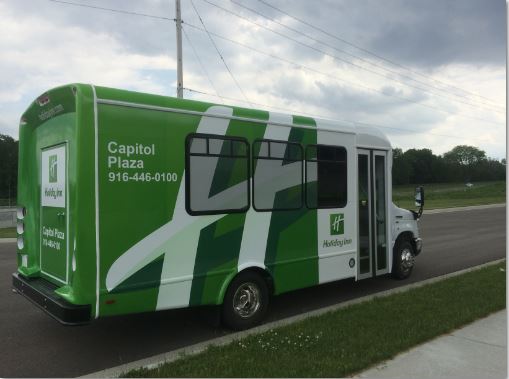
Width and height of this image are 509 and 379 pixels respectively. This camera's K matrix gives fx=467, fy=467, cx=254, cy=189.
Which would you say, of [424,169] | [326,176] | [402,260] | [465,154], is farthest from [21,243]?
[465,154]

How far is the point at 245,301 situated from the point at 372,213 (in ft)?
9.19

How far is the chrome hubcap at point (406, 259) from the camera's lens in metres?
8.16

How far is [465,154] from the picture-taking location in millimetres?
144250

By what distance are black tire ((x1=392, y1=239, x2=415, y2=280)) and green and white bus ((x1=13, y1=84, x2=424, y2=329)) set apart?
135 cm

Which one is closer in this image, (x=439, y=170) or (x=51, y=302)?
(x=51, y=302)

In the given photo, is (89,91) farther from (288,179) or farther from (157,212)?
(288,179)

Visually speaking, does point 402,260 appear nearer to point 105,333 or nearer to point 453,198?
point 105,333

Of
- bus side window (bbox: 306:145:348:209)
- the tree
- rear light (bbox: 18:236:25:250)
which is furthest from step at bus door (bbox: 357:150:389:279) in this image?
the tree

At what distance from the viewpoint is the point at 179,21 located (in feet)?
70.4

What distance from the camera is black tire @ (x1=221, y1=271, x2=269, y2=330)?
212 inches

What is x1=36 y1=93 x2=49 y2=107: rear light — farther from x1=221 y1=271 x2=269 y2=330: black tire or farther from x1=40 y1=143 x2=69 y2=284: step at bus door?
x1=221 y1=271 x2=269 y2=330: black tire

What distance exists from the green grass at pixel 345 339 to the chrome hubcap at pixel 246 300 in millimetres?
599

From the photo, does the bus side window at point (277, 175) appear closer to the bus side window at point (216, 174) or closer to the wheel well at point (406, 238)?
the bus side window at point (216, 174)

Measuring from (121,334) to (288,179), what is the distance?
2755mm
